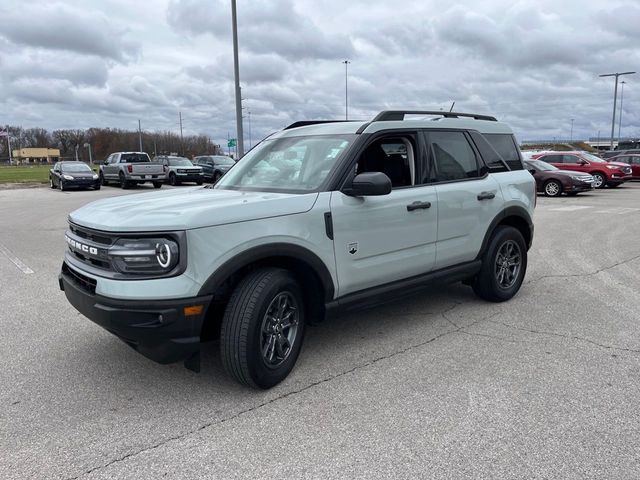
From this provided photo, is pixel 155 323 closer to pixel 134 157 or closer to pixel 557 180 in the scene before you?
pixel 557 180

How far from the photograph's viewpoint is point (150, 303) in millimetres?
3105

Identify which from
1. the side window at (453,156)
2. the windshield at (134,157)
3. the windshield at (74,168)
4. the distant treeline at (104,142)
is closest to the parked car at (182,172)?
the windshield at (134,157)

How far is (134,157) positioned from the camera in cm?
2695

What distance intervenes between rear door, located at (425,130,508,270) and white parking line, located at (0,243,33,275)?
5.66 metres

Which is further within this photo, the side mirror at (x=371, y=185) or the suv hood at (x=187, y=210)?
the side mirror at (x=371, y=185)

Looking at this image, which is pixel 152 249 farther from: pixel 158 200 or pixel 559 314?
pixel 559 314

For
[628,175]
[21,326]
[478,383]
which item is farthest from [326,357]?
[628,175]

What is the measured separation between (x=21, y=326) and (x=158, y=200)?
86.2 inches

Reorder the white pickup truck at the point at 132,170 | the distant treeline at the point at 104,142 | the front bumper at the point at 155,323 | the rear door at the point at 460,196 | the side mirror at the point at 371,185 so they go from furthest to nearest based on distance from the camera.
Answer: the distant treeline at the point at 104,142 → the white pickup truck at the point at 132,170 → the rear door at the point at 460,196 → the side mirror at the point at 371,185 → the front bumper at the point at 155,323

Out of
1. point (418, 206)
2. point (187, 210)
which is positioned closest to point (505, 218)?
point (418, 206)

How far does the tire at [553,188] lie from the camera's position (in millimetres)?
19391

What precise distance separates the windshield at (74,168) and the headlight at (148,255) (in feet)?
77.5

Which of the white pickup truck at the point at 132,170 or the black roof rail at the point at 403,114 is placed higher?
the black roof rail at the point at 403,114

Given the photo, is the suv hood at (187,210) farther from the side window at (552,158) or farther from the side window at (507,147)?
the side window at (552,158)
